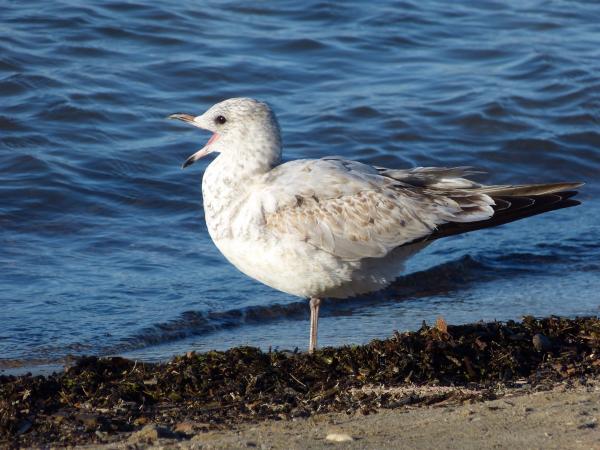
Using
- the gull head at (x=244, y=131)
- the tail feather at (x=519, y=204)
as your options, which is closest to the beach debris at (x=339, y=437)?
the tail feather at (x=519, y=204)

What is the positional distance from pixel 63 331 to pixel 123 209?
276 cm

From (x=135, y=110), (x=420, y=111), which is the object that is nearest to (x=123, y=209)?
(x=135, y=110)

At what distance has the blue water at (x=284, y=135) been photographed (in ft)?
26.9

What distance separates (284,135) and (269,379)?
634 cm

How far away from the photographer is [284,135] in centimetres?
1188

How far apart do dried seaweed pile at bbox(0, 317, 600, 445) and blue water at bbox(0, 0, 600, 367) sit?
1439 mm

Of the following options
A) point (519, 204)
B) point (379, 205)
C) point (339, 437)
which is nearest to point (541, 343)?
point (519, 204)

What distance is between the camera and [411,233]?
22.1 feet

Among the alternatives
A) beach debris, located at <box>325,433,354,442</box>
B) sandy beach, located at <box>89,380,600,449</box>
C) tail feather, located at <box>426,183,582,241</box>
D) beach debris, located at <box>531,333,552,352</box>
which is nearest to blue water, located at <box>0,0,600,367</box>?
tail feather, located at <box>426,183,582,241</box>

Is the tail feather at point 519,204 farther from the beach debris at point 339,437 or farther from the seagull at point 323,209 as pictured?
the beach debris at point 339,437

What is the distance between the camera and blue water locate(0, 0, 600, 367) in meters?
8.19

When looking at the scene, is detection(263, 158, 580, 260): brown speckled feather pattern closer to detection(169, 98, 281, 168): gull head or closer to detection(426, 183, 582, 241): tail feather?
detection(426, 183, 582, 241): tail feather

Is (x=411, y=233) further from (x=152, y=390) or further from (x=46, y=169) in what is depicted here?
(x=46, y=169)

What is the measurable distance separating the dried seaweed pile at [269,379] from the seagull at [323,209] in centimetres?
57
